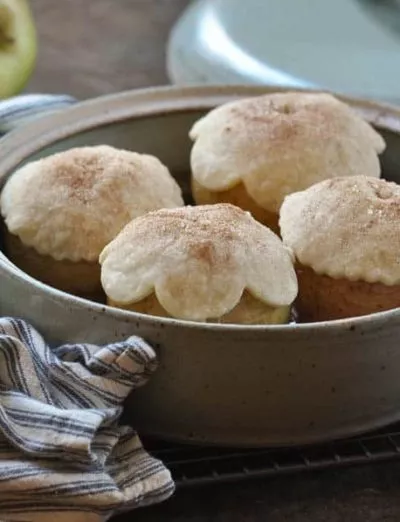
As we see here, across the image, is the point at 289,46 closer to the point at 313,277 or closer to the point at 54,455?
the point at 313,277

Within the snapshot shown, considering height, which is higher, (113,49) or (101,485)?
(101,485)

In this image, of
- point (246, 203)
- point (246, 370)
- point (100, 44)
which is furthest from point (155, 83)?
point (246, 370)

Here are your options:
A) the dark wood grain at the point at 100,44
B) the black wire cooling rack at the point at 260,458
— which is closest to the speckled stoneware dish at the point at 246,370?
the black wire cooling rack at the point at 260,458

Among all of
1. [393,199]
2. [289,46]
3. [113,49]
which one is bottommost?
[113,49]

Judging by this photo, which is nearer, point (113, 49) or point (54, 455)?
point (54, 455)

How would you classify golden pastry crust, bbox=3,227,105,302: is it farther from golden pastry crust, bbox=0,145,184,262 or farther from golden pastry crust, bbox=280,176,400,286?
golden pastry crust, bbox=280,176,400,286

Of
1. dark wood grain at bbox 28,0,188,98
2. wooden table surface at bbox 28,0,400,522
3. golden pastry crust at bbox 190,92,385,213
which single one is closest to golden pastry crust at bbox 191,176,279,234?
golden pastry crust at bbox 190,92,385,213

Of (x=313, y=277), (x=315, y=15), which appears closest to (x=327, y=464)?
(x=313, y=277)

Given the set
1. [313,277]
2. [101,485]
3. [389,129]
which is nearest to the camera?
[101,485]

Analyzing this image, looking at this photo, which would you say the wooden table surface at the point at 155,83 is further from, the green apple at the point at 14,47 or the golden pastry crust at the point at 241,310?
the green apple at the point at 14,47
